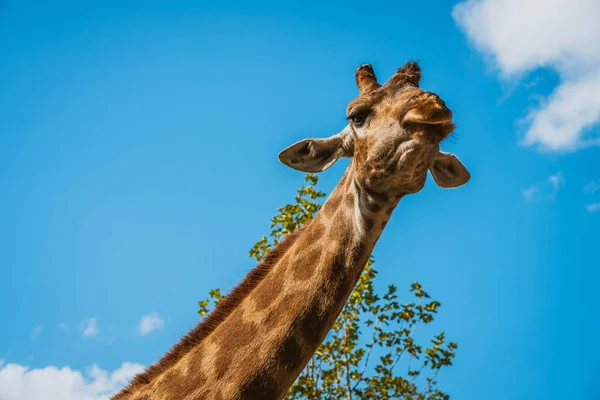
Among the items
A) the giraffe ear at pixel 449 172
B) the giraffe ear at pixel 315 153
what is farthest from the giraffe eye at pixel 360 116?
the giraffe ear at pixel 449 172

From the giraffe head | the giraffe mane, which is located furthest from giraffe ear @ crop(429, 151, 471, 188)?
the giraffe mane

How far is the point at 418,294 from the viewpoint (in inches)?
415

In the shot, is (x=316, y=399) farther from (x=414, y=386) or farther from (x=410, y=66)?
(x=410, y=66)

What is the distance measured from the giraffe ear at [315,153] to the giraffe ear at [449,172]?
838mm

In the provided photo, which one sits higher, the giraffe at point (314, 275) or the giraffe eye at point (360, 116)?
the giraffe eye at point (360, 116)

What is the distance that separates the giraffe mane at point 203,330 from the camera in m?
5.10

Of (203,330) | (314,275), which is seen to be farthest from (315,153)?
(203,330)

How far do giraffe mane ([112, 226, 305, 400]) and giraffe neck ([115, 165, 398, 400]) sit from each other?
0.05m

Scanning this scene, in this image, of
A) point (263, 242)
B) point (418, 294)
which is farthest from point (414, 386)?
point (263, 242)

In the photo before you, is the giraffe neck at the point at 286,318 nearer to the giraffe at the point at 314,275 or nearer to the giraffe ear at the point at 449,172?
the giraffe at the point at 314,275

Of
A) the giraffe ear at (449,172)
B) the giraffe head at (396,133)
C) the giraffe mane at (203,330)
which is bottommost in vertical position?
the giraffe mane at (203,330)

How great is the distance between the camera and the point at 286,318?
4.63 meters

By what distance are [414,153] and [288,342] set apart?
1559 millimetres

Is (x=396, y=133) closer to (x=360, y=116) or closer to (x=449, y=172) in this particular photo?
(x=360, y=116)
